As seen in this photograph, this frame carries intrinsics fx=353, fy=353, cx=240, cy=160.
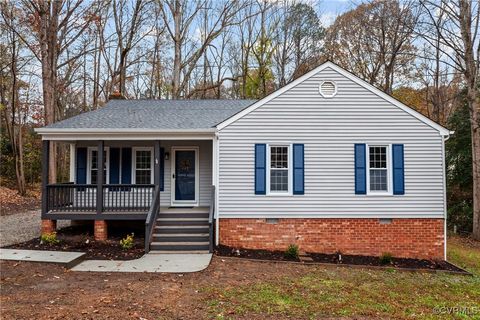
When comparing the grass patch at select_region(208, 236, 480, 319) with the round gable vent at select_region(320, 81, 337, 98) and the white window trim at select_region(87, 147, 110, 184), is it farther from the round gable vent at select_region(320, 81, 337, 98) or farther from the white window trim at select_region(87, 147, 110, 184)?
the white window trim at select_region(87, 147, 110, 184)

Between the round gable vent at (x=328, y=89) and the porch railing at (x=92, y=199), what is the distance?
587 cm

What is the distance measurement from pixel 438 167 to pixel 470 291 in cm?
409

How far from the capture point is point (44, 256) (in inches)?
341

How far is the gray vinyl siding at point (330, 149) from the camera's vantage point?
Result: 10.4 metres

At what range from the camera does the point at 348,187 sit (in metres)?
10.4

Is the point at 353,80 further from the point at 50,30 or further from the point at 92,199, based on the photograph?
the point at 50,30

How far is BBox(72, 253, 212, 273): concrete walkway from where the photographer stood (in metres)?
7.91

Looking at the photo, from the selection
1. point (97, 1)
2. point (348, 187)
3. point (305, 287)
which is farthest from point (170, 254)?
point (97, 1)

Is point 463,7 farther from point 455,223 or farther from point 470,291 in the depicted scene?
point 470,291

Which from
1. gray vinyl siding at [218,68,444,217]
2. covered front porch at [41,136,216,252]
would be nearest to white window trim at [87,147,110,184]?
covered front porch at [41,136,216,252]

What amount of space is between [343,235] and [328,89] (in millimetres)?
4339

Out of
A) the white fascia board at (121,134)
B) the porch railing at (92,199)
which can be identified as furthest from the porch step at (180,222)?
the white fascia board at (121,134)

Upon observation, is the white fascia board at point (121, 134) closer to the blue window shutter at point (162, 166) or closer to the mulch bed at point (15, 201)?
the blue window shutter at point (162, 166)

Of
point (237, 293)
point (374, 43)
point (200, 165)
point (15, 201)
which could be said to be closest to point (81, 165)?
point (200, 165)
